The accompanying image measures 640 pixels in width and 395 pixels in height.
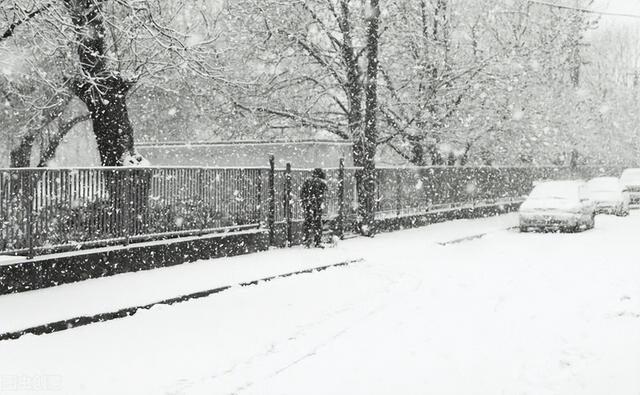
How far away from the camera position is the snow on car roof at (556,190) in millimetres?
23688

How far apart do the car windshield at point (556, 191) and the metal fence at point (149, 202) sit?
519cm

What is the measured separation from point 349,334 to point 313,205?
8447 mm

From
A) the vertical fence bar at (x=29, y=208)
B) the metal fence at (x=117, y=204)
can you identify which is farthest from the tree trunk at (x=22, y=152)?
the vertical fence bar at (x=29, y=208)

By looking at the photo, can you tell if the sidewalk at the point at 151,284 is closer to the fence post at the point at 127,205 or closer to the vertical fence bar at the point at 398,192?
the fence post at the point at 127,205

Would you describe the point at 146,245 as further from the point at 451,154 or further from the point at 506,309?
the point at 451,154

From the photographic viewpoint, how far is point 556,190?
23969 millimetres

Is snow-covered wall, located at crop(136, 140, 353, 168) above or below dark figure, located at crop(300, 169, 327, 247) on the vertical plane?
above

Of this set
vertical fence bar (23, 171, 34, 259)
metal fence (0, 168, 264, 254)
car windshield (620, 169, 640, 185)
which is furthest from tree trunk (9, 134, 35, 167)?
car windshield (620, 169, 640, 185)

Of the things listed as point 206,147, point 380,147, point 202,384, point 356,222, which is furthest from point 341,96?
point 202,384

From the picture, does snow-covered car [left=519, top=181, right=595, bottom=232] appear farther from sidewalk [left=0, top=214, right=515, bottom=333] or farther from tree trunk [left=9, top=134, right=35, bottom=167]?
tree trunk [left=9, top=134, right=35, bottom=167]

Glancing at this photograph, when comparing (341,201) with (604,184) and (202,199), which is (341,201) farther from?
(604,184)

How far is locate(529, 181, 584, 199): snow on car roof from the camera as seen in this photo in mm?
23688

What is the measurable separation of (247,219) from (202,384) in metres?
9.70

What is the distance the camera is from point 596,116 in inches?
1763
